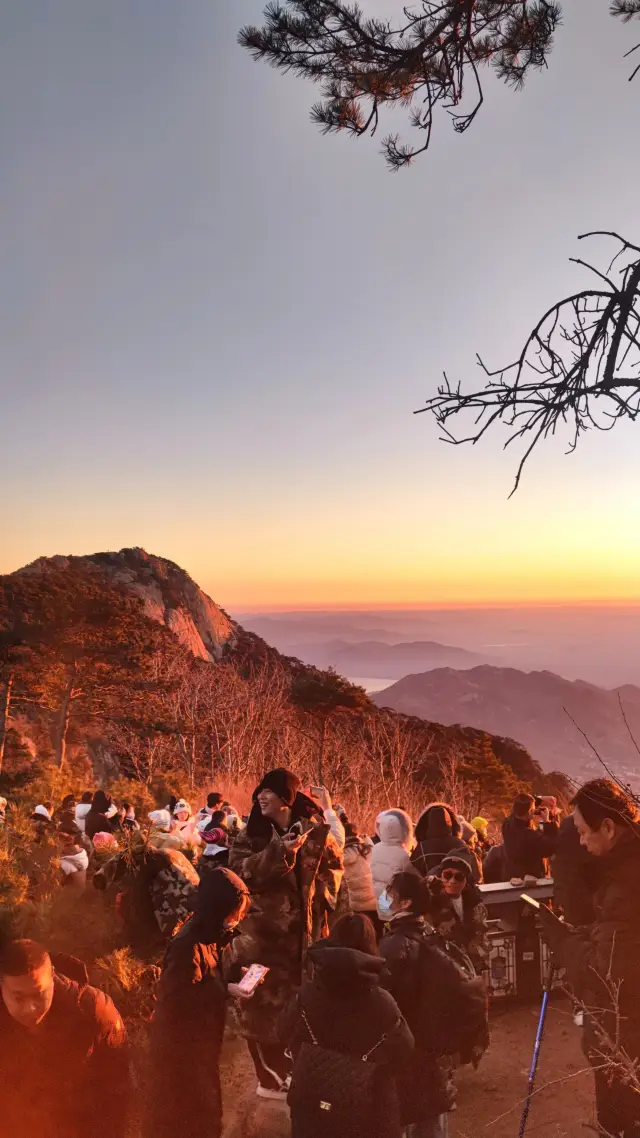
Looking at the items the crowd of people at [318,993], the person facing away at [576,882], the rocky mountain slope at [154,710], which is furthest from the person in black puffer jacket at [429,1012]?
the rocky mountain slope at [154,710]

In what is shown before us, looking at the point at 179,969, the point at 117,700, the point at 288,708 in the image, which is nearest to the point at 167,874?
the point at 179,969

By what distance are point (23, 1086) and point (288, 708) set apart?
37.4m

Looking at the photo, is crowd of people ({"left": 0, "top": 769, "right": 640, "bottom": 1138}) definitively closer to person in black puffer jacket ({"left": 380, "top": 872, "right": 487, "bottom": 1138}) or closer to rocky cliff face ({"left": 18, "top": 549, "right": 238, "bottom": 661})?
person in black puffer jacket ({"left": 380, "top": 872, "right": 487, "bottom": 1138})

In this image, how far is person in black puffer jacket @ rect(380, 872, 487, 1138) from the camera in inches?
137

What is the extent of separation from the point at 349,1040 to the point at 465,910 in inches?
71.2

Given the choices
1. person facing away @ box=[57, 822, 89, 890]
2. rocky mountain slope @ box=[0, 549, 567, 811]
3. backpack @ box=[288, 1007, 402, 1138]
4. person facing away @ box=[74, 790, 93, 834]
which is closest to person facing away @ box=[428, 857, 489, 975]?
backpack @ box=[288, 1007, 402, 1138]

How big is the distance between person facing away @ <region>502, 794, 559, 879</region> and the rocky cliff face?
64900mm

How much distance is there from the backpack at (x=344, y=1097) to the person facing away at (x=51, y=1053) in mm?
820

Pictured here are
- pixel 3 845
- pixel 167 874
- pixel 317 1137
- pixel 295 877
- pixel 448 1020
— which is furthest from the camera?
pixel 3 845

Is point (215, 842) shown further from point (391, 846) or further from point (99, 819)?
point (99, 819)

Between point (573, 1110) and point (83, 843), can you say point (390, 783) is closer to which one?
point (83, 843)

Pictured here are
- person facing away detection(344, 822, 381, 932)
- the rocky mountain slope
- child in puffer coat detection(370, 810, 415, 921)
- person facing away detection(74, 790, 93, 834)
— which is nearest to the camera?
child in puffer coat detection(370, 810, 415, 921)

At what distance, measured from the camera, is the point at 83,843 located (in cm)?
896

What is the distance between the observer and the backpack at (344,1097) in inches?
116
